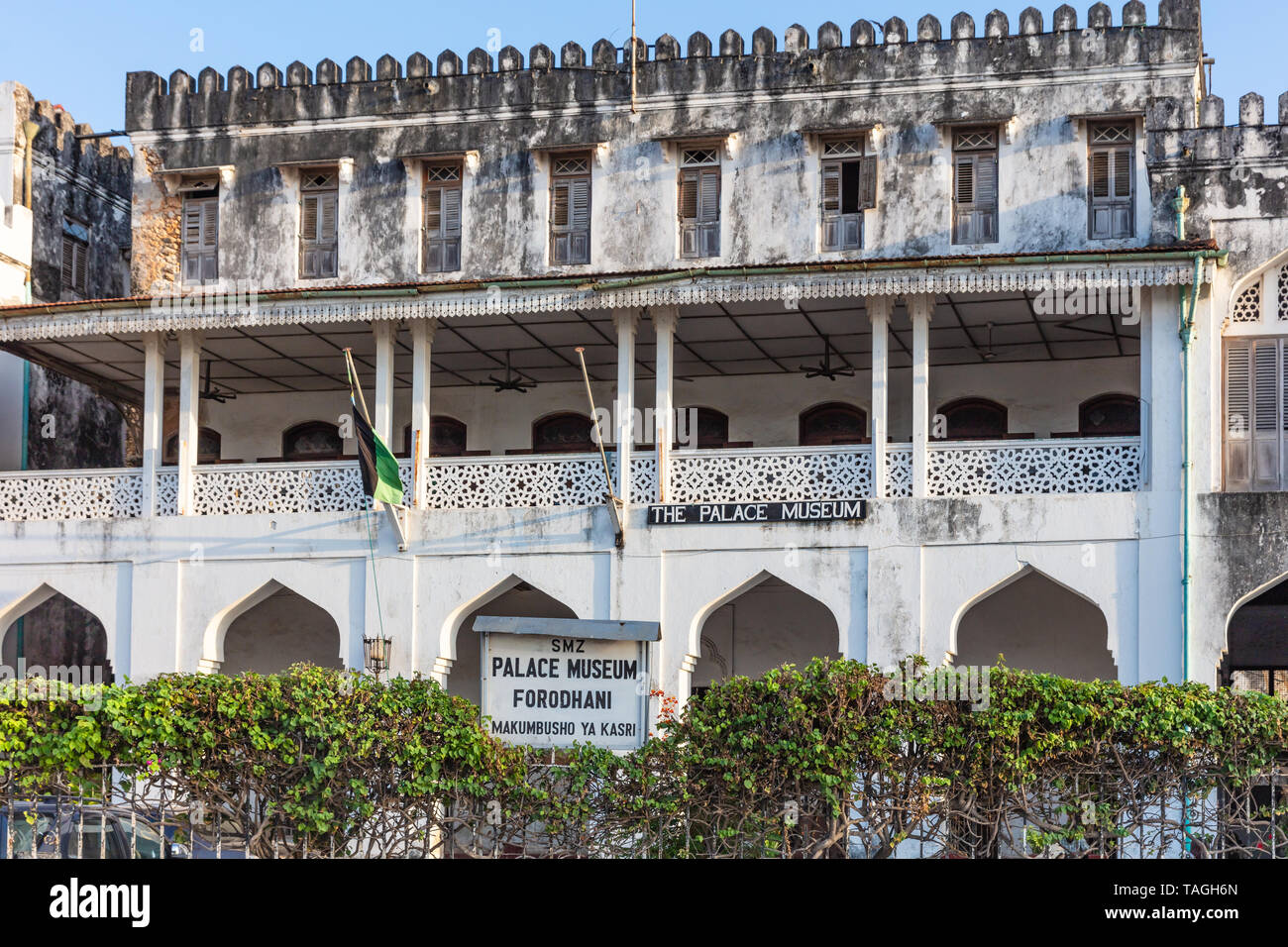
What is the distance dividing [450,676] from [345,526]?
146 inches

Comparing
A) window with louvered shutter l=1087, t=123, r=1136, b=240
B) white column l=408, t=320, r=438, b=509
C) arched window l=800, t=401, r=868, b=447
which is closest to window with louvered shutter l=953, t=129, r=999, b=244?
window with louvered shutter l=1087, t=123, r=1136, b=240

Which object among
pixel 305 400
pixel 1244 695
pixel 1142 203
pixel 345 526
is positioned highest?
pixel 1142 203

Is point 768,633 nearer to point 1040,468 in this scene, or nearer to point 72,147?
point 1040,468

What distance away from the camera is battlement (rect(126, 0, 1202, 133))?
23109mm

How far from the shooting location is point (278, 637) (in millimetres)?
25891

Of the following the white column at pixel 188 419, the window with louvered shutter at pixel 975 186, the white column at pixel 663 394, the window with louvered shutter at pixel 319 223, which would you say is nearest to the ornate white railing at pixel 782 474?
the white column at pixel 663 394

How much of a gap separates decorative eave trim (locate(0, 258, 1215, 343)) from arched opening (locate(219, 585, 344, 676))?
4851 millimetres

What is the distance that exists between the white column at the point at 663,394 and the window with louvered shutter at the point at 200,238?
7.14 metres

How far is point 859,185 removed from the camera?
23.6m

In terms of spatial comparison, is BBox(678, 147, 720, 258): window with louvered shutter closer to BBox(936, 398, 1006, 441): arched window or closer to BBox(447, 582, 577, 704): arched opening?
BBox(936, 398, 1006, 441): arched window

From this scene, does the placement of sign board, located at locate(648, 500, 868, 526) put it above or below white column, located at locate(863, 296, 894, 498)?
below

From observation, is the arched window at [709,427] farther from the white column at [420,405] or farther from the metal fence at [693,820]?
the metal fence at [693,820]

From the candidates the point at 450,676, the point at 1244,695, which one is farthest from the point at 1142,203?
the point at 450,676
